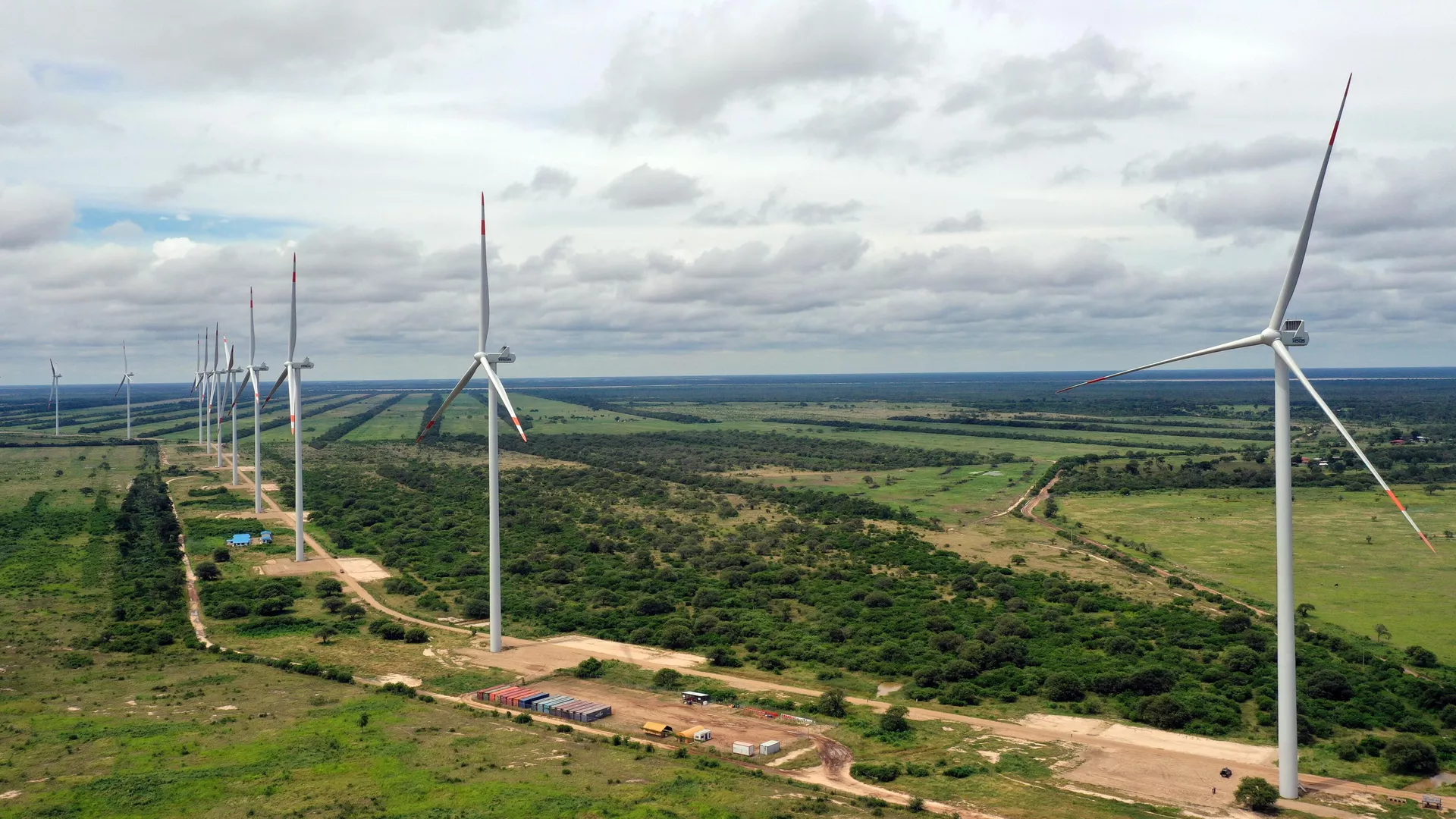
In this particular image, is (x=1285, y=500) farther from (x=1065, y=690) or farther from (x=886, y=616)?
(x=886, y=616)

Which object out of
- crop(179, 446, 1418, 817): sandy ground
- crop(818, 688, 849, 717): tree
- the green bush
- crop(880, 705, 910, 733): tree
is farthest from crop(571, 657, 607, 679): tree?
the green bush

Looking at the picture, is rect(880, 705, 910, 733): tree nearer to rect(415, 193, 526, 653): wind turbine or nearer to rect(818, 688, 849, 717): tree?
rect(818, 688, 849, 717): tree

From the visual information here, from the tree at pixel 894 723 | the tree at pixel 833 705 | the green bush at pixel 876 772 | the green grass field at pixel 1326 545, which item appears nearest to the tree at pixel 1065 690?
the tree at pixel 894 723

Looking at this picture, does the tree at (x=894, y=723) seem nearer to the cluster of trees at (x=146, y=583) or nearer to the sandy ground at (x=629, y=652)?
the sandy ground at (x=629, y=652)

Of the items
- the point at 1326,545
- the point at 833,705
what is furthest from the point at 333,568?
the point at 1326,545

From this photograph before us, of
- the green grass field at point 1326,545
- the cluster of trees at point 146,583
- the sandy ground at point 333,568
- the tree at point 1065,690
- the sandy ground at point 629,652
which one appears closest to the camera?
the tree at point 1065,690

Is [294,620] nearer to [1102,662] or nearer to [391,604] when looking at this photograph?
[391,604]
